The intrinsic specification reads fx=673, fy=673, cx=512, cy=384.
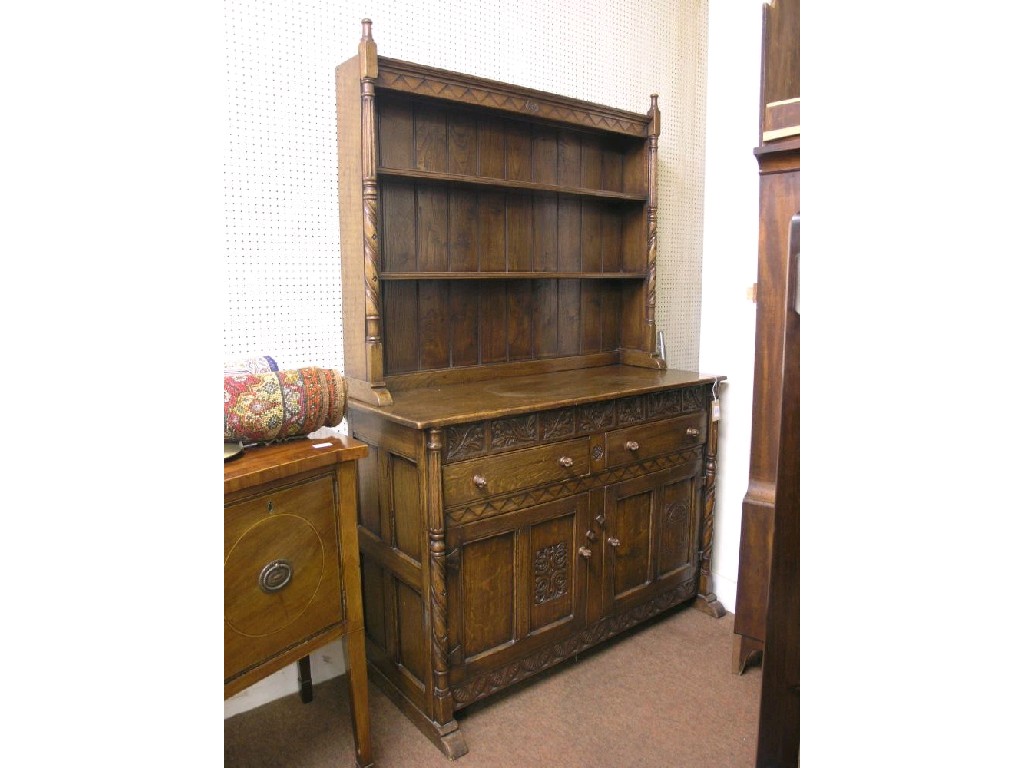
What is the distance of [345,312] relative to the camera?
7.79 feet

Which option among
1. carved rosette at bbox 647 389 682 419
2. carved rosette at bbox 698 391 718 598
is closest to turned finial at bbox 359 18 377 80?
carved rosette at bbox 647 389 682 419

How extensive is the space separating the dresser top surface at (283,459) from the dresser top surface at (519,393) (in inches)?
9.7

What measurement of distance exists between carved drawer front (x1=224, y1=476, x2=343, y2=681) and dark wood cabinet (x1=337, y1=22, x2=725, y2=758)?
0.35 metres

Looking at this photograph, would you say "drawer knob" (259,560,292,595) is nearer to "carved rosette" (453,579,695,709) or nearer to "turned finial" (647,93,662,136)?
"carved rosette" (453,579,695,709)

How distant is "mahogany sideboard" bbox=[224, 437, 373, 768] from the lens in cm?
158

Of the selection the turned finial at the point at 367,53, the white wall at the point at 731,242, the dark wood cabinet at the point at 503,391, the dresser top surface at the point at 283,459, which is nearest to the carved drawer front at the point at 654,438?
the dark wood cabinet at the point at 503,391

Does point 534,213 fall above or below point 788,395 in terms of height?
above

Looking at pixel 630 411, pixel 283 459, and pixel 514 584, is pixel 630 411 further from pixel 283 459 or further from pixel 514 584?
pixel 283 459

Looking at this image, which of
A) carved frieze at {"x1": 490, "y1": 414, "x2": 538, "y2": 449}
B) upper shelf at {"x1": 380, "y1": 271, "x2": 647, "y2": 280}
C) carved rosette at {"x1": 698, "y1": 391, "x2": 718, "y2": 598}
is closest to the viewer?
carved frieze at {"x1": 490, "y1": 414, "x2": 538, "y2": 449}

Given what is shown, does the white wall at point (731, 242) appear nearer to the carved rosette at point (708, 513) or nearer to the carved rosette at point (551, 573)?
the carved rosette at point (708, 513)

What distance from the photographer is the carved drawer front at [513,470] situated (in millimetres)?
2098
